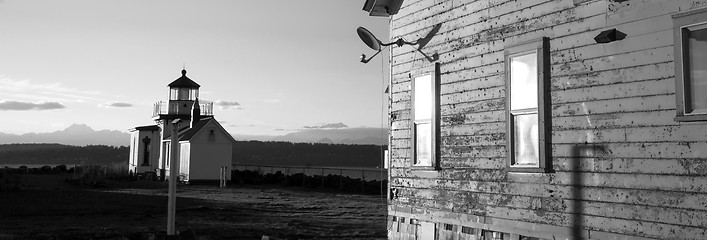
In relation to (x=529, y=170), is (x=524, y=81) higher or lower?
higher

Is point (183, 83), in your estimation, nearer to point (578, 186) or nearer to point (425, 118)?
point (425, 118)

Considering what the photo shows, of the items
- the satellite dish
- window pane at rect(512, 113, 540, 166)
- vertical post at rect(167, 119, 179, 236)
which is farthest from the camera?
the satellite dish

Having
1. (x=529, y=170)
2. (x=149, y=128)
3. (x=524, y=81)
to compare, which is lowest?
(x=529, y=170)

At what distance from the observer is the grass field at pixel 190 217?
13.4m

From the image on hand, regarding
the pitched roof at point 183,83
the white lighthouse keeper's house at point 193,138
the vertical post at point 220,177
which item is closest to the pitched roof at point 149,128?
the white lighthouse keeper's house at point 193,138

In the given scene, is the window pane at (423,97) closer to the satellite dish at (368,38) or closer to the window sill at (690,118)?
the satellite dish at (368,38)

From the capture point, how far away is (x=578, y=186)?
693cm

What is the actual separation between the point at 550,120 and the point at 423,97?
2.62m

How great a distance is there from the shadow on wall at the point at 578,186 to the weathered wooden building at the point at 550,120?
Result: 14 millimetres

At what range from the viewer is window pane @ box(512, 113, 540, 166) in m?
7.55

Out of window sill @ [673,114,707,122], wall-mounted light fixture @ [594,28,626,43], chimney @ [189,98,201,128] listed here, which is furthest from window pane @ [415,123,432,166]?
chimney @ [189,98,201,128]

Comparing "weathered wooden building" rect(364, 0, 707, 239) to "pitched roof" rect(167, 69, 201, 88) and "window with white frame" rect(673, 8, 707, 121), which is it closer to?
"window with white frame" rect(673, 8, 707, 121)

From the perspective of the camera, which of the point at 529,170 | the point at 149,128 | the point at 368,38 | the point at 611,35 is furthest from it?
the point at 149,128

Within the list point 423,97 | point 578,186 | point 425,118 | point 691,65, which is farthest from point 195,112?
point 691,65
